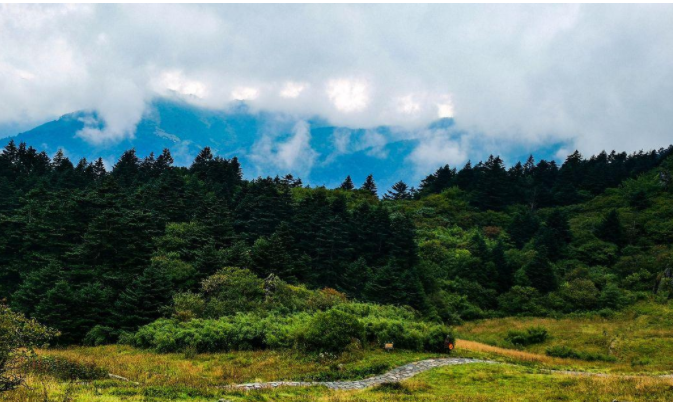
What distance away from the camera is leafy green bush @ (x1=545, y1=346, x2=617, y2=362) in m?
27.3

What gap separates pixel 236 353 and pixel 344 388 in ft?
30.0

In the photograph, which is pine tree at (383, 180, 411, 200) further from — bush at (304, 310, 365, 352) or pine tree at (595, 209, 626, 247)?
bush at (304, 310, 365, 352)

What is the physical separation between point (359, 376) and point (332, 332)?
12.9ft

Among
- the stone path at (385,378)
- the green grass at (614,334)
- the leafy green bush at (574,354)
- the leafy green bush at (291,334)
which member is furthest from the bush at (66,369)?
the leafy green bush at (574,354)

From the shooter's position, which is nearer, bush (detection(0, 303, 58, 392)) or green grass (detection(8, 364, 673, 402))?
bush (detection(0, 303, 58, 392))

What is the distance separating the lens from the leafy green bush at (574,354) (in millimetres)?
27341

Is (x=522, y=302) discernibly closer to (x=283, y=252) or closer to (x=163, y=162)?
(x=283, y=252)

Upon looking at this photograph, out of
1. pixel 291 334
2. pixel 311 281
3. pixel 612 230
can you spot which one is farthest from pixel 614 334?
pixel 612 230

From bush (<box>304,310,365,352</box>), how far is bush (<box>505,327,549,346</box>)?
711 inches

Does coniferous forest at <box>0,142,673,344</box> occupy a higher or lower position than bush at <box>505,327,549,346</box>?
higher

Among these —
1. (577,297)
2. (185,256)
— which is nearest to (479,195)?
(577,297)

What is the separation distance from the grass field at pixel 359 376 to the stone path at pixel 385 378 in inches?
25.7

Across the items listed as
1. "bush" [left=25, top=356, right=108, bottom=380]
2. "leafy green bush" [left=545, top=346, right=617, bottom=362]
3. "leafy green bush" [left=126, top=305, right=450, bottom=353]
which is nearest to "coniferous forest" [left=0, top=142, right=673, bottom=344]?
"leafy green bush" [left=126, top=305, right=450, bottom=353]

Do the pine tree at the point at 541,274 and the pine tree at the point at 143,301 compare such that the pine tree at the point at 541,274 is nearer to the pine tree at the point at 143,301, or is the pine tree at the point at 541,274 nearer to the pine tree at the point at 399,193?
the pine tree at the point at 143,301
